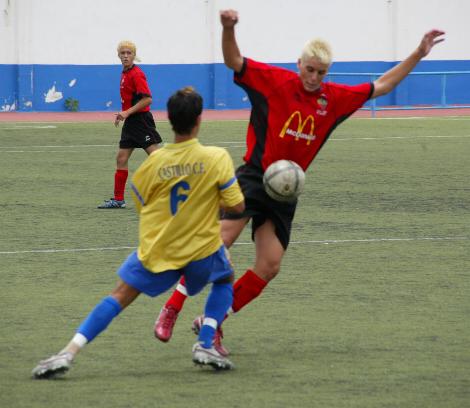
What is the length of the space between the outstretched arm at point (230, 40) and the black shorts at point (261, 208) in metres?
0.62

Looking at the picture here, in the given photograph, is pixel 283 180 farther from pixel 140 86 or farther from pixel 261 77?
pixel 140 86

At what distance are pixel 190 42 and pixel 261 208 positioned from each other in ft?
90.8

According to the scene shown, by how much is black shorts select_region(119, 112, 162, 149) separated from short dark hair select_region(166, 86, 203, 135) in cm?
739

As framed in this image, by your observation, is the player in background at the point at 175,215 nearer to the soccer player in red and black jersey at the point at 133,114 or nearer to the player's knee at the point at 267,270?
the player's knee at the point at 267,270

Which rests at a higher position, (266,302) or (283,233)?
(283,233)

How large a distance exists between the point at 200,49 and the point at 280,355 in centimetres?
2807

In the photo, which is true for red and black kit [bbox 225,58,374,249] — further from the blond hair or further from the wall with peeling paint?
the wall with peeling paint

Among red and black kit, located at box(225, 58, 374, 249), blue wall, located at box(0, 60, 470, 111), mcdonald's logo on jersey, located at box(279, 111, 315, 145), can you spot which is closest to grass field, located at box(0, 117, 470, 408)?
red and black kit, located at box(225, 58, 374, 249)

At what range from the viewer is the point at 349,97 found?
6.99 metres

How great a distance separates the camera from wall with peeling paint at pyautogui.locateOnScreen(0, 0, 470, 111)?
32.7m

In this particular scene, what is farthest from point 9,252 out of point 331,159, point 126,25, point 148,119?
point 126,25

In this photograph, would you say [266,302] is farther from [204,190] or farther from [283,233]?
[204,190]

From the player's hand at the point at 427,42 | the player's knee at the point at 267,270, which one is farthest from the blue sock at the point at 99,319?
the player's hand at the point at 427,42

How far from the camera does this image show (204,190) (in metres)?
6.09
